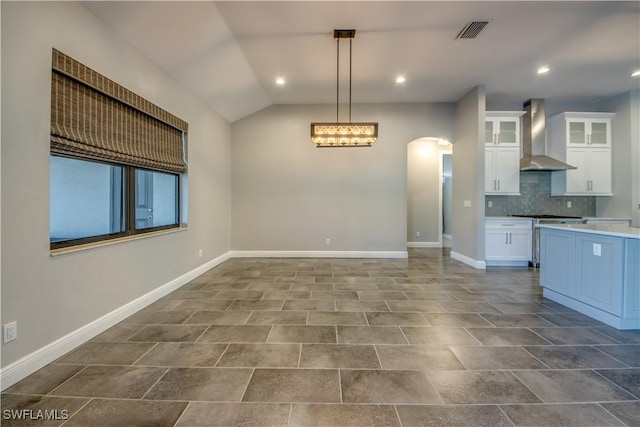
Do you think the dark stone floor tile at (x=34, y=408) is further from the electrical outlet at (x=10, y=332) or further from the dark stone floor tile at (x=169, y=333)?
the dark stone floor tile at (x=169, y=333)

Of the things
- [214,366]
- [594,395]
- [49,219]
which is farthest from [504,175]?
[49,219]

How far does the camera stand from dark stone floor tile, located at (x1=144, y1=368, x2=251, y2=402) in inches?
64.5

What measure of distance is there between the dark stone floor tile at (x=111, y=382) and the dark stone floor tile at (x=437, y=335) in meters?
2.05

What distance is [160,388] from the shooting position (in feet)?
5.60

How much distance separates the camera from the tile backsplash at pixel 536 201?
5.68m

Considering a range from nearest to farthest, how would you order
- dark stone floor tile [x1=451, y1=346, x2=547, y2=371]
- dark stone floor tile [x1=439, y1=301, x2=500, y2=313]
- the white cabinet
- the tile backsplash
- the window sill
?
dark stone floor tile [x1=451, y1=346, x2=547, y2=371] < the window sill < dark stone floor tile [x1=439, y1=301, x2=500, y2=313] < the white cabinet < the tile backsplash

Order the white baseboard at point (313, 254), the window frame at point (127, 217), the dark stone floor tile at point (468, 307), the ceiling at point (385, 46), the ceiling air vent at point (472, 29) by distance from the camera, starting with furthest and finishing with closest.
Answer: the white baseboard at point (313, 254) < the ceiling air vent at point (472, 29) < the dark stone floor tile at point (468, 307) < the ceiling at point (385, 46) < the window frame at point (127, 217)

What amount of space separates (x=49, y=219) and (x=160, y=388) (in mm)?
1543

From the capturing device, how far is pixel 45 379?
179 cm

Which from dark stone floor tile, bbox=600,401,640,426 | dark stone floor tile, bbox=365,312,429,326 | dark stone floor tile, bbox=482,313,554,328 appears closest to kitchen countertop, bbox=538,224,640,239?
dark stone floor tile, bbox=482,313,554,328

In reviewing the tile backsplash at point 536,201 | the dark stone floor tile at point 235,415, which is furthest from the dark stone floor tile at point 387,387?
the tile backsplash at point 536,201

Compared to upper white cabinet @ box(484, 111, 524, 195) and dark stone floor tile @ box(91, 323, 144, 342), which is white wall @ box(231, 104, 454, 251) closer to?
upper white cabinet @ box(484, 111, 524, 195)

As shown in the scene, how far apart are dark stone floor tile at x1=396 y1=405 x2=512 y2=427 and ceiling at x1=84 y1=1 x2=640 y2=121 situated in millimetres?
3600

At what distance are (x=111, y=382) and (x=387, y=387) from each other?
1850 mm
